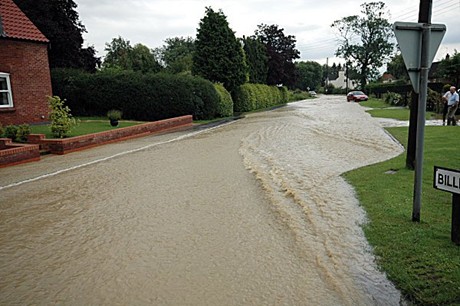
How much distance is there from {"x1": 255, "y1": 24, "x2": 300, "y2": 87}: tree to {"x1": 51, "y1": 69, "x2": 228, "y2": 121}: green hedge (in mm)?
27893

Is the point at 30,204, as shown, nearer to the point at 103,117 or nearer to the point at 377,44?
the point at 103,117

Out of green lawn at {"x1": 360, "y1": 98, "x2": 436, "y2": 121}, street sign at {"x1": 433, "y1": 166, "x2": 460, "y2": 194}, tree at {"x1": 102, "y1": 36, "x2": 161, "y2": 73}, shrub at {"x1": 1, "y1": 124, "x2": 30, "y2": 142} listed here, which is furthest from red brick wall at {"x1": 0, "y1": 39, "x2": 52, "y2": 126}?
tree at {"x1": 102, "y1": 36, "x2": 161, "y2": 73}

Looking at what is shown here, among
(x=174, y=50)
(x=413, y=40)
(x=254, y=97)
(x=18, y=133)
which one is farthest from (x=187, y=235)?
(x=174, y=50)

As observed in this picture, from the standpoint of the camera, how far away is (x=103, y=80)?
24.3 metres

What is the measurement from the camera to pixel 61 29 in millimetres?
28891

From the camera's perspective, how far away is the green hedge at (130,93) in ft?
78.6

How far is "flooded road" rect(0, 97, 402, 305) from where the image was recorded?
380 centimetres

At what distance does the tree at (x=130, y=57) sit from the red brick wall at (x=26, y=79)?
24392 millimetres

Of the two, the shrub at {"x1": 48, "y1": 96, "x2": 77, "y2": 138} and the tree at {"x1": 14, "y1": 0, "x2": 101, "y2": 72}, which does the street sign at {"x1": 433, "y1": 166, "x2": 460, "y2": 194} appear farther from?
the tree at {"x1": 14, "y1": 0, "x2": 101, "y2": 72}

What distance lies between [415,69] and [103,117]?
2240 cm

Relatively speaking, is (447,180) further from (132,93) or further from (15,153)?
(132,93)

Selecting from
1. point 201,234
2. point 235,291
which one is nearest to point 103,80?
point 201,234

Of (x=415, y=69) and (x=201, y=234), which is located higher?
(x=415, y=69)

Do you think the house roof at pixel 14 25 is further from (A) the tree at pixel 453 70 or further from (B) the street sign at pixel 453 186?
(A) the tree at pixel 453 70
